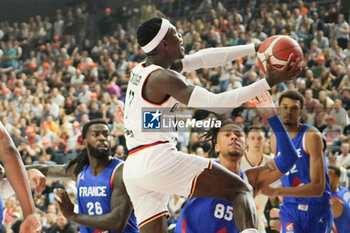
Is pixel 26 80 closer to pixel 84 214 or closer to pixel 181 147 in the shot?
pixel 181 147

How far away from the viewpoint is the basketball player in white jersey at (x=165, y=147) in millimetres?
4305

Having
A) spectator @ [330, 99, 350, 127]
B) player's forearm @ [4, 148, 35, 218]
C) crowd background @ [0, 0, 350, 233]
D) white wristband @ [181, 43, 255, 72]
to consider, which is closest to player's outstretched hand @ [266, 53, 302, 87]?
white wristband @ [181, 43, 255, 72]

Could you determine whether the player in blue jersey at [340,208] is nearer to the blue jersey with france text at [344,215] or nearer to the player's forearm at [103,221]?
the blue jersey with france text at [344,215]

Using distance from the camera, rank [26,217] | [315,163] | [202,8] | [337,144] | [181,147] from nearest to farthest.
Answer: [26,217]
[315,163]
[337,144]
[181,147]
[202,8]

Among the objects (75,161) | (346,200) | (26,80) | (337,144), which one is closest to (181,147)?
(337,144)

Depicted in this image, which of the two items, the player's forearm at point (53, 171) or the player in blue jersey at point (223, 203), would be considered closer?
the player in blue jersey at point (223, 203)

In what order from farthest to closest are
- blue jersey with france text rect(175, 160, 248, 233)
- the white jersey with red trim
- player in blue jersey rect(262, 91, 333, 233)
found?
player in blue jersey rect(262, 91, 333, 233)
blue jersey with france text rect(175, 160, 248, 233)
the white jersey with red trim

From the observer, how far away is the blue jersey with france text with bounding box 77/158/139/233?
5398mm

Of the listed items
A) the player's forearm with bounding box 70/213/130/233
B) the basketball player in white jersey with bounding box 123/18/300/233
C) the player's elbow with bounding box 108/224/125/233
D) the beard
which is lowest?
the player's elbow with bounding box 108/224/125/233

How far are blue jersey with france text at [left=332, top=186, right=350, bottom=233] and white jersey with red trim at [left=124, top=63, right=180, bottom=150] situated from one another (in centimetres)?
307

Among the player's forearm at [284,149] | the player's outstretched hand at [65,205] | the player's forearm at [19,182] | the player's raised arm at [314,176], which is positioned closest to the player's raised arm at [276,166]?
the player's forearm at [284,149]

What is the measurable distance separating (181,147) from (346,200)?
4.74 meters

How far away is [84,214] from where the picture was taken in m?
5.32

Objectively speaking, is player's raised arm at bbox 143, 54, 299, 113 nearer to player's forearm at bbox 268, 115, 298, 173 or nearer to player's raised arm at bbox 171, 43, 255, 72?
player's forearm at bbox 268, 115, 298, 173
